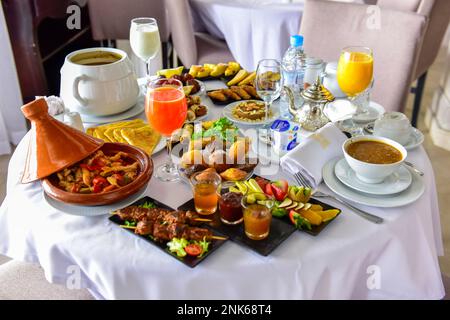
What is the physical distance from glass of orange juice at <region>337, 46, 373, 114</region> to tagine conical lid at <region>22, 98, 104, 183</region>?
29.2 inches

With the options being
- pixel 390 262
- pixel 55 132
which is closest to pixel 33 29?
pixel 55 132

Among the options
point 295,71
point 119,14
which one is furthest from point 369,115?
point 119,14

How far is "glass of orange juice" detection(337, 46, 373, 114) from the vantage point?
4.22 feet

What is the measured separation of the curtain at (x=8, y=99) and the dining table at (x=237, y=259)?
1706mm

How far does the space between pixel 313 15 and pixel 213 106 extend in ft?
2.69

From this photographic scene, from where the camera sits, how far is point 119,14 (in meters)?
2.73

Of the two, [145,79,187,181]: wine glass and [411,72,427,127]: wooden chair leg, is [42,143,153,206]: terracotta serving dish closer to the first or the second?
[145,79,187,181]: wine glass

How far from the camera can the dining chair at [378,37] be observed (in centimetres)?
183

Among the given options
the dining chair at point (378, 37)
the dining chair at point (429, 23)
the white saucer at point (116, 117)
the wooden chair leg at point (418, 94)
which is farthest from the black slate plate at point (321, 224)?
the wooden chair leg at point (418, 94)

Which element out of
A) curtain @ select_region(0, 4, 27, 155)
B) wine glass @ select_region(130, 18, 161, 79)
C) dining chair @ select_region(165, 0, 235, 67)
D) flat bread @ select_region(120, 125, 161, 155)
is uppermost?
wine glass @ select_region(130, 18, 161, 79)

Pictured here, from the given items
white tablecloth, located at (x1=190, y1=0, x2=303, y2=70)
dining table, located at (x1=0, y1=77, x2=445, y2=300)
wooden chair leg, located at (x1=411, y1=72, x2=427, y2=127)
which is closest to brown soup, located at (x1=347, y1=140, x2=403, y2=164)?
dining table, located at (x1=0, y1=77, x2=445, y2=300)

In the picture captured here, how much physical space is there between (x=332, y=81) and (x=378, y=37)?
0.60 meters

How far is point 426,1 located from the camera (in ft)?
7.08

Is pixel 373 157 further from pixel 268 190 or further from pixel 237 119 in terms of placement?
pixel 237 119
